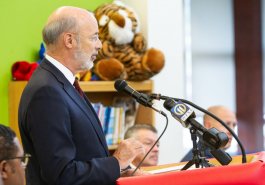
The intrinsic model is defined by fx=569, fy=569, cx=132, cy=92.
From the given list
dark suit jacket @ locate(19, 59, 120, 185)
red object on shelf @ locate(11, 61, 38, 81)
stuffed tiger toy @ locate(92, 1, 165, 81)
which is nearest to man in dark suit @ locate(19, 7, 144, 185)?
dark suit jacket @ locate(19, 59, 120, 185)

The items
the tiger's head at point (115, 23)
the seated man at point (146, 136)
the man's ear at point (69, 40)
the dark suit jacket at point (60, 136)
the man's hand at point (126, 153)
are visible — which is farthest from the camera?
the tiger's head at point (115, 23)

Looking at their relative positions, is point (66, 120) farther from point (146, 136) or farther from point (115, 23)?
point (115, 23)

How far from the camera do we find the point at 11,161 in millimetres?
1729

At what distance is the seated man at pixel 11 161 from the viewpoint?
1.71 m

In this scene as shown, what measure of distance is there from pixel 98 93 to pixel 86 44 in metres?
1.60

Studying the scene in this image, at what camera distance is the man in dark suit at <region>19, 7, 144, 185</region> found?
154 centimetres

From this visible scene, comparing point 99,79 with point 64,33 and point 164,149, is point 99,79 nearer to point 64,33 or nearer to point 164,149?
point 164,149

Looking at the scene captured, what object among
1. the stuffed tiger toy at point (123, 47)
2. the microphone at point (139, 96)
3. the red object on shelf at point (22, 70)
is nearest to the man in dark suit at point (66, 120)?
the microphone at point (139, 96)

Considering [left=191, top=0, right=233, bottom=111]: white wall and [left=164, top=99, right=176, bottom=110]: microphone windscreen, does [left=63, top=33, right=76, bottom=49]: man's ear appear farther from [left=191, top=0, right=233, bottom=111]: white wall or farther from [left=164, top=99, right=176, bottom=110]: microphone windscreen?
[left=191, top=0, right=233, bottom=111]: white wall

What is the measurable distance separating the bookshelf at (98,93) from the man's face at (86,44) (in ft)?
3.76

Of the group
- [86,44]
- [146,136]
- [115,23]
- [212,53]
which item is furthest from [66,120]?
[212,53]

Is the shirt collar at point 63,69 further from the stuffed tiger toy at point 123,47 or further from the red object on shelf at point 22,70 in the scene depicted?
the stuffed tiger toy at point 123,47

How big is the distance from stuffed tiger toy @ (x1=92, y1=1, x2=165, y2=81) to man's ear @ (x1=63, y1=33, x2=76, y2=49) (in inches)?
53.8

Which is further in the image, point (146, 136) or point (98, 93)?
point (98, 93)
